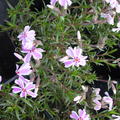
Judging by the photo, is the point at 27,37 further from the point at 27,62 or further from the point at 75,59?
the point at 75,59

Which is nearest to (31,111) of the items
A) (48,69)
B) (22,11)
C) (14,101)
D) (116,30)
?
(14,101)

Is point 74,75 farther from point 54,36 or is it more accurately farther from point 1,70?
point 1,70

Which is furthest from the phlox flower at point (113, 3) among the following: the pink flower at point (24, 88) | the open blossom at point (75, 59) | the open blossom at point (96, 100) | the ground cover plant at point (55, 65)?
the pink flower at point (24, 88)

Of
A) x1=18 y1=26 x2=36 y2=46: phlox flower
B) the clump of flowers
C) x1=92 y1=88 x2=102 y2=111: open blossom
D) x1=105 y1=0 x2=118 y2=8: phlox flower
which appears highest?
x1=105 y1=0 x2=118 y2=8: phlox flower

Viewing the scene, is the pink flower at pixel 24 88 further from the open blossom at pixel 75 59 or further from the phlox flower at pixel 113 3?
the phlox flower at pixel 113 3

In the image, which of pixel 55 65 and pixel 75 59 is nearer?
pixel 75 59

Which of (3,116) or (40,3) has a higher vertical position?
(40,3)

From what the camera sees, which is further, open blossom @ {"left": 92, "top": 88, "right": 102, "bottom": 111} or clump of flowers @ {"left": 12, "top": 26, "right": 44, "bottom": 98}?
open blossom @ {"left": 92, "top": 88, "right": 102, "bottom": 111}

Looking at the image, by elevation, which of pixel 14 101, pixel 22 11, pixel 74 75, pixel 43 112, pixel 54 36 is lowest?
pixel 43 112

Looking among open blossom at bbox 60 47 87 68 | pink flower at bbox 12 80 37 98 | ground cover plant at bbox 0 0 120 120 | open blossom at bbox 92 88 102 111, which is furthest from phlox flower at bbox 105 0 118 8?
pink flower at bbox 12 80 37 98

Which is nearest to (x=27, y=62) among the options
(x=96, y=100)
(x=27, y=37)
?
(x=27, y=37)

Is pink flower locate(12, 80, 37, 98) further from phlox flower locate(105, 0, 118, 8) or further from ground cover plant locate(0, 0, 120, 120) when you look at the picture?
phlox flower locate(105, 0, 118, 8)
